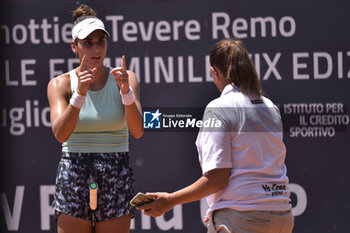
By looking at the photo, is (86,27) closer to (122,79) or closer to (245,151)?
(122,79)

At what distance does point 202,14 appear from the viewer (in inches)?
174

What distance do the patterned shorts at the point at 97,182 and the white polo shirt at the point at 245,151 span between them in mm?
689

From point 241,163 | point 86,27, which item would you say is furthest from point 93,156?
point 241,163

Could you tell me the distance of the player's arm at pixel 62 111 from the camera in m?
2.75

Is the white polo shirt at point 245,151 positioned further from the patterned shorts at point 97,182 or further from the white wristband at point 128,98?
the patterned shorts at point 97,182

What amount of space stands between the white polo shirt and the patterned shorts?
0.69 meters

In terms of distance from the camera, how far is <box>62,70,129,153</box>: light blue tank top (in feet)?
9.34

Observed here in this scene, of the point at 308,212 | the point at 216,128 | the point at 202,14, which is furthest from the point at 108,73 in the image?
the point at 308,212

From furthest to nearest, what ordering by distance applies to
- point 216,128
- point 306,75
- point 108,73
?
1. point 306,75
2. point 108,73
3. point 216,128

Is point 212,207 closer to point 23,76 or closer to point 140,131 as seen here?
point 140,131

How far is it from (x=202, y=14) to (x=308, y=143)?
136 cm

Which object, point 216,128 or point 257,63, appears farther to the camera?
point 257,63

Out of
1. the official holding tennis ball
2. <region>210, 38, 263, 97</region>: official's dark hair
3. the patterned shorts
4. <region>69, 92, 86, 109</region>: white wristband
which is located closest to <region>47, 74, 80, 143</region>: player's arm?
<region>69, 92, 86, 109</region>: white wristband

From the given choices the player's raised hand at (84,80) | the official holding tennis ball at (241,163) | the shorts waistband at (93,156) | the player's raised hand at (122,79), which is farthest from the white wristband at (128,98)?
the official holding tennis ball at (241,163)
